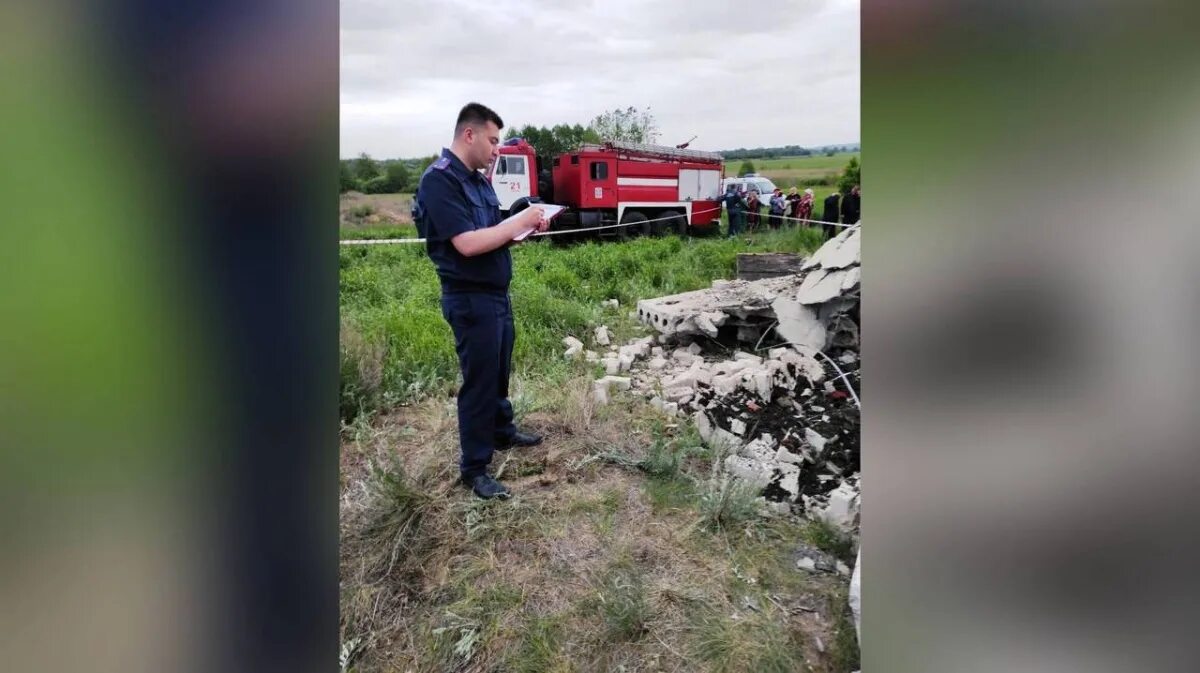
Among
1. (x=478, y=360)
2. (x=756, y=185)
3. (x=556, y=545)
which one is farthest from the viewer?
(x=756, y=185)

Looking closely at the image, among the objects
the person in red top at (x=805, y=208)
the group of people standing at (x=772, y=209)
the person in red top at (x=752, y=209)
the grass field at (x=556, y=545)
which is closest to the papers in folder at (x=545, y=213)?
the grass field at (x=556, y=545)

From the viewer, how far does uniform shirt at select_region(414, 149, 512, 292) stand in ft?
7.58

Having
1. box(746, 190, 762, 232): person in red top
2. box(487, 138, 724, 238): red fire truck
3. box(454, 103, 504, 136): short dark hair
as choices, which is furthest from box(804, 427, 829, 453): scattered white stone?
box(746, 190, 762, 232): person in red top

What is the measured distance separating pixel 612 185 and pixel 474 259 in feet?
26.7

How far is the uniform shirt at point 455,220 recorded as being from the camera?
7.58 feet

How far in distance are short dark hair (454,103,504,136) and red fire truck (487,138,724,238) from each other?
6.95 metres

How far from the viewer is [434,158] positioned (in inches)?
96.9

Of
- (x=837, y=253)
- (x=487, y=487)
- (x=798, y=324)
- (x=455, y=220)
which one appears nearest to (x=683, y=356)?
(x=798, y=324)

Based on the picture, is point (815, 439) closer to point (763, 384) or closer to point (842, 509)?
point (763, 384)

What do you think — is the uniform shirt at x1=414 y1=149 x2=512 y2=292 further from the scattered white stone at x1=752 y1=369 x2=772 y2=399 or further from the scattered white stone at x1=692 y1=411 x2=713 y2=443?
the scattered white stone at x1=752 y1=369 x2=772 y2=399
